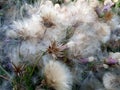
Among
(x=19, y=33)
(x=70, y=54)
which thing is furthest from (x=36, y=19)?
(x=70, y=54)

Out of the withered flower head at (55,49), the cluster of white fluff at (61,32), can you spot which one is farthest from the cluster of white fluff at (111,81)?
the withered flower head at (55,49)

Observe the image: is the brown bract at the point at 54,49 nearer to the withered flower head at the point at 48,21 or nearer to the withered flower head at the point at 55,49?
the withered flower head at the point at 55,49

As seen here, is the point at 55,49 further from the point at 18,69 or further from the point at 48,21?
the point at 48,21

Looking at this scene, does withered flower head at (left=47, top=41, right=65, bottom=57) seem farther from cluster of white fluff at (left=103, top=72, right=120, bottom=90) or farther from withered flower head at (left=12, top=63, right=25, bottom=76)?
cluster of white fluff at (left=103, top=72, right=120, bottom=90)

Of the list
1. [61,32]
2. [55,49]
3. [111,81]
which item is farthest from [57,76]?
[61,32]

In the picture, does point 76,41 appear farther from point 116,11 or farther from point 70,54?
point 116,11

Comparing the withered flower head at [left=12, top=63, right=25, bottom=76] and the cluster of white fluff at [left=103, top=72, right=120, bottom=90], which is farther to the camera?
the cluster of white fluff at [left=103, top=72, right=120, bottom=90]

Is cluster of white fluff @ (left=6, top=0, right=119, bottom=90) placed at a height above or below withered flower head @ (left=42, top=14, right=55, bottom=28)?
below

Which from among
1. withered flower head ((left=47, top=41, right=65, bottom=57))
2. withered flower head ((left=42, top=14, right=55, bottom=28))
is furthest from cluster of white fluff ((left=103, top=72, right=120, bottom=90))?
withered flower head ((left=42, top=14, right=55, bottom=28))
